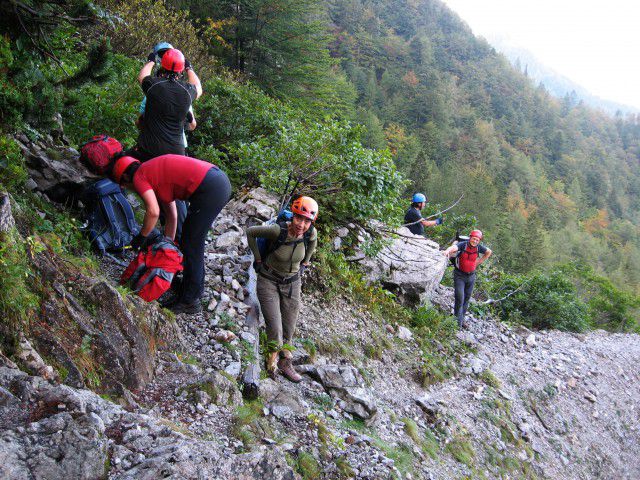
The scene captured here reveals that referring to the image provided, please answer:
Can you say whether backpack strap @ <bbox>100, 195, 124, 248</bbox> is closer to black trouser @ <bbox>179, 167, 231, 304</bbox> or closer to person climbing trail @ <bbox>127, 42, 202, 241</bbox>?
person climbing trail @ <bbox>127, 42, 202, 241</bbox>

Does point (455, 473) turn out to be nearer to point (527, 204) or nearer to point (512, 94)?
point (527, 204)

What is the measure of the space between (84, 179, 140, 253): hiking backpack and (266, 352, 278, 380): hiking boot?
2.02 m

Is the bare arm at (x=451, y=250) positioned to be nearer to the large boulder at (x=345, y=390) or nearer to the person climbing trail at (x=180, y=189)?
the large boulder at (x=345, y=390)

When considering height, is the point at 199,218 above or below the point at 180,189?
below

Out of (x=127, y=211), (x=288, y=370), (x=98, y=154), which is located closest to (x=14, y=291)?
(x=98, y=154)

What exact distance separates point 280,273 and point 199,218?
114cm

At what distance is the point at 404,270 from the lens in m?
9.16

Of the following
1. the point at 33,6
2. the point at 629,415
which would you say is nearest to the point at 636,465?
the point at 629,415

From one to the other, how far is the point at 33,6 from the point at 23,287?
2007 mm

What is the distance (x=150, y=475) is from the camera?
228 centimetres

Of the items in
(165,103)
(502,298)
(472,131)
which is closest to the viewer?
(165,103)

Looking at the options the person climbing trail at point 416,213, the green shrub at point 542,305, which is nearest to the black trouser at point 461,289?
the person climbing trail at point 416,213

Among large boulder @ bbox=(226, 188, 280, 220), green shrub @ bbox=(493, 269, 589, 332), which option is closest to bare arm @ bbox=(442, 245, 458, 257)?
large boulder @ bbox=(226, 188, 280, 220)

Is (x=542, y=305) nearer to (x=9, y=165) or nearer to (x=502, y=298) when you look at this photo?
(x=502, y=298)
